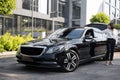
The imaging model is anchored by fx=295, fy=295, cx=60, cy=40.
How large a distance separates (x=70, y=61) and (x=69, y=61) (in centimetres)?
6

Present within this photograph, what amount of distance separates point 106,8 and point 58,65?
204ft

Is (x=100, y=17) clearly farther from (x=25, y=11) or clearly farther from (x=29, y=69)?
(x=29, y=69)

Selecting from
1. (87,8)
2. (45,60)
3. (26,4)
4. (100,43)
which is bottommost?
(45,60)

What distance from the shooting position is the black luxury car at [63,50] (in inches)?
351

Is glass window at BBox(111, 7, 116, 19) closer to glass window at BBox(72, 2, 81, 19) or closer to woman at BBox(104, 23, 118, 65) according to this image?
glass window at BBox(72, 2, 81, 19)

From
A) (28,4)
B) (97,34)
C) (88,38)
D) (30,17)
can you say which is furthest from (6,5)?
(30,17)

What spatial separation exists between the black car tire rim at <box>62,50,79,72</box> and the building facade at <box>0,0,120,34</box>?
65.5 ft

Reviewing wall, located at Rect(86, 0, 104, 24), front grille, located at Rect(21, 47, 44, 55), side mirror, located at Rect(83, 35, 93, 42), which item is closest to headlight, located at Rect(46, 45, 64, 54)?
front grille, located at Rect(21, 47, 44, 55)

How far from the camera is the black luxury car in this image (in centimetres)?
891

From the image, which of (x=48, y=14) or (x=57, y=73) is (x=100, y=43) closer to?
(x=57, y=73)

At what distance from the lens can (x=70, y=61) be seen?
955 cm

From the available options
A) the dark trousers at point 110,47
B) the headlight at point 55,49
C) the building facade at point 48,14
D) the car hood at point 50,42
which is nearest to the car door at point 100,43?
the dark trousers at point 110,47

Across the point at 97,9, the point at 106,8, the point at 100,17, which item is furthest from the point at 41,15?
the point at 106,8

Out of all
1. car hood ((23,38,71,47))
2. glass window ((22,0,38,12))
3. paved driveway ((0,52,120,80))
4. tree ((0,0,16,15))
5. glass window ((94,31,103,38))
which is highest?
glass window ((22,0,38,12))
